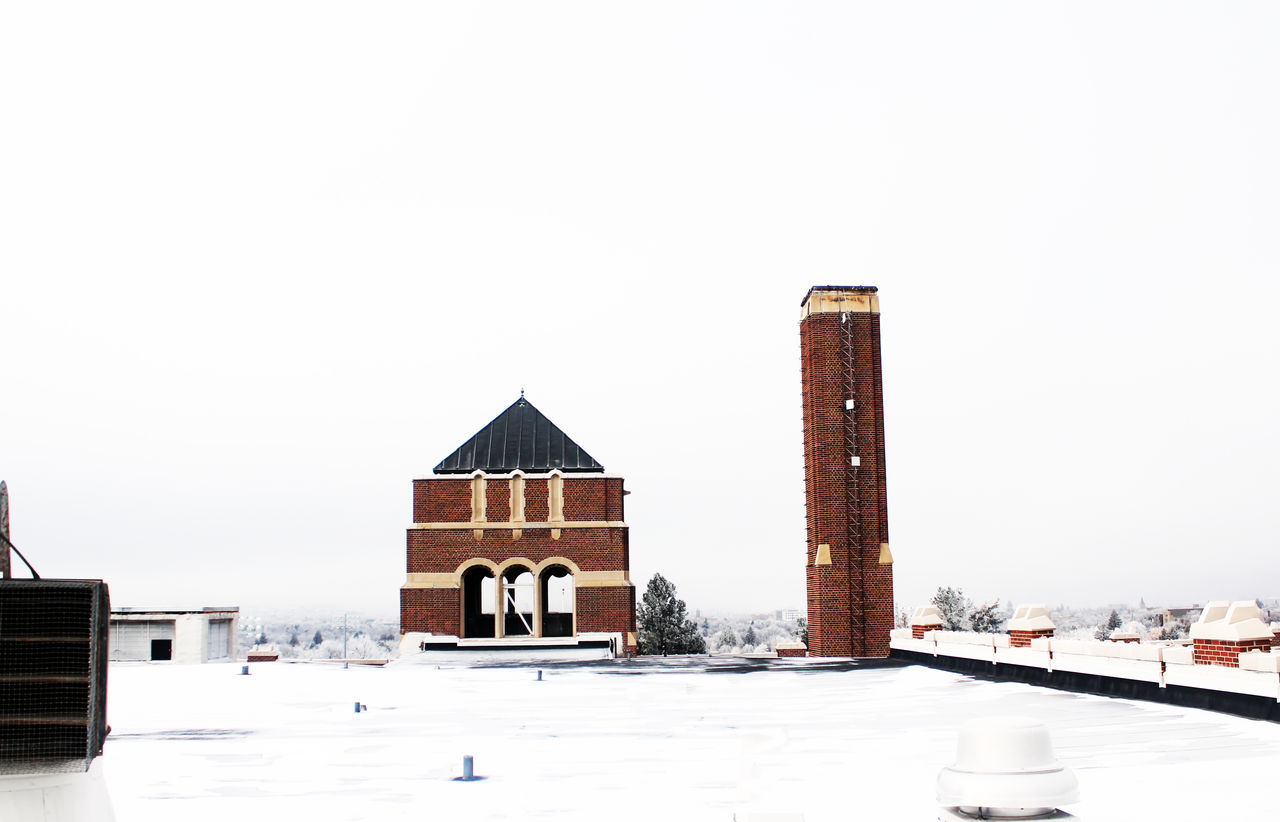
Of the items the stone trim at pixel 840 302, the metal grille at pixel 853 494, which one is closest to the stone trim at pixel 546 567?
the metal grille at pixel 853 494

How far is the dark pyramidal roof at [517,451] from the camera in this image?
4172 cm

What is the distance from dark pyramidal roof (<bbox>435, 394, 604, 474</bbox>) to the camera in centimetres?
4172

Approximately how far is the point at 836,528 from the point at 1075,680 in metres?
16.7

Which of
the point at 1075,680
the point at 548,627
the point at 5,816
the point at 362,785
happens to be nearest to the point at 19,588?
the point at 5,816

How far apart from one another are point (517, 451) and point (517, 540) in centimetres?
356

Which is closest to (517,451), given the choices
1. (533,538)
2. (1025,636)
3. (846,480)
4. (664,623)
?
(533,538)

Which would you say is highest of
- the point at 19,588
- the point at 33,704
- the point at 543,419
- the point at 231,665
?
the point at 543,419

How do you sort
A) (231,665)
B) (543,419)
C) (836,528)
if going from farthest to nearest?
(543,419) < (836,528) < (231,665)

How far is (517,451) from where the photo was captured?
42.3 metres

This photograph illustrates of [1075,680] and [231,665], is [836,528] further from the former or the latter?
[231,665]

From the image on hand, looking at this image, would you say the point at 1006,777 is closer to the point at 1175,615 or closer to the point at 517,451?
the point at 517,451

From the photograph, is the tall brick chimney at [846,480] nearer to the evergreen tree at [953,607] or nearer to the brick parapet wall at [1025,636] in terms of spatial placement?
the brick parapet wall at [1025,636]

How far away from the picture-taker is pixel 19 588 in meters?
8.21

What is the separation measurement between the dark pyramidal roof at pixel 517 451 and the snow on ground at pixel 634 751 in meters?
18.3
